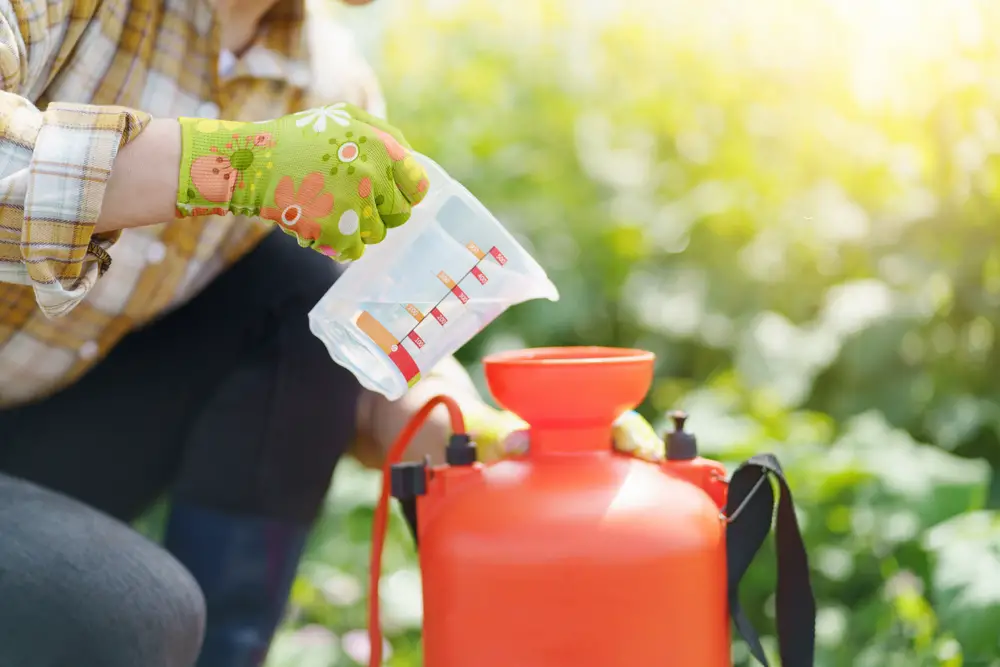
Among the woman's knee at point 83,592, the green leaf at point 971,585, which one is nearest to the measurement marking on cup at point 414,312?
the woman's knee at point 83,592

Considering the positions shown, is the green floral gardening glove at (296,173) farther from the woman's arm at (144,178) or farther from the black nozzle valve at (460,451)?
the black nozzle valve at (460,451)

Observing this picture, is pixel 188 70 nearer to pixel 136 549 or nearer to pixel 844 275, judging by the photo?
pixel 136 549

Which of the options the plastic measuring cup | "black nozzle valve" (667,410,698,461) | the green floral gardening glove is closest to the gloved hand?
"black nozzle valve" (667,410,698,461)

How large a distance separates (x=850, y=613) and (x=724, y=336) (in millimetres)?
737

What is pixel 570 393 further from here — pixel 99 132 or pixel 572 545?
pixel 99 132

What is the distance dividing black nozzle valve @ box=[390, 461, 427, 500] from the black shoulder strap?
311 mm

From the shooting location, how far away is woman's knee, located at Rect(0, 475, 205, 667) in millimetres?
987

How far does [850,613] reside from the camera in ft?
5.39

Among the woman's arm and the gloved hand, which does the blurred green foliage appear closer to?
the gloved hand

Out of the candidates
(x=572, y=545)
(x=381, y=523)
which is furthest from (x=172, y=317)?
(x=572, y=545)

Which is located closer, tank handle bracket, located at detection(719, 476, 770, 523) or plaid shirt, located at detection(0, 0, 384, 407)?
plaid shirt, located at detection(0, 0, 384, 407)

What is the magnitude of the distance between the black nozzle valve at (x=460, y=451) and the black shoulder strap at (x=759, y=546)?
0.26m

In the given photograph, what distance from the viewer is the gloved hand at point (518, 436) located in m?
1.17

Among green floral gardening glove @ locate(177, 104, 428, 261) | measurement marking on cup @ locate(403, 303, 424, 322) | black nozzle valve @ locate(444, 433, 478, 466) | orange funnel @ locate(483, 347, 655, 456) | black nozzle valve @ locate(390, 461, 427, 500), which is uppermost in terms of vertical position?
green floral gardening glove @ locate(177, 104, 428, 261)
